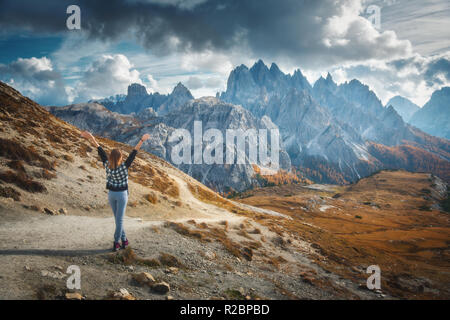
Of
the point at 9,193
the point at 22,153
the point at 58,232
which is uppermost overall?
the point at 22,153

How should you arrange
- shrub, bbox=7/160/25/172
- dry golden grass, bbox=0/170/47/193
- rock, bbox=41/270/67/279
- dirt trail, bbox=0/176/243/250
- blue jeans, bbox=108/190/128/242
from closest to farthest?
rock, bbox=41/270/67/279, blue jeans, bbox=108/190/128/242, dirt trail, bbox=0/176/243/250, dry golden grass, bbox=0/170/47/193, shrub, bbox=7/160/25/172

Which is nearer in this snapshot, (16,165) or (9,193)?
(9,193)

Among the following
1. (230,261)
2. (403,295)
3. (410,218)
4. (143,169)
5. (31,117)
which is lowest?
(410,218)

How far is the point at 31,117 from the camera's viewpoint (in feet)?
110

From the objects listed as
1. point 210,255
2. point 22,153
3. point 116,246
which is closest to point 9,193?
point 22,153

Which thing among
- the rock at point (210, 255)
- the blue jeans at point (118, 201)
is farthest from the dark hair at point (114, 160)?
the rock at point (210, 255)

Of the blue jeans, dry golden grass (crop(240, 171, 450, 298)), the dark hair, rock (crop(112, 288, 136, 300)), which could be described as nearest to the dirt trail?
the blue jeans

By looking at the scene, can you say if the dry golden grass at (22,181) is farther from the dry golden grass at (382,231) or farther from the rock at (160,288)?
the dry golden grass at (382,231)

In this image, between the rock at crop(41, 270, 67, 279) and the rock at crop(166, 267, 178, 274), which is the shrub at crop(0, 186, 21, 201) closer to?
the rock at crop(41, 270, 67, 279)

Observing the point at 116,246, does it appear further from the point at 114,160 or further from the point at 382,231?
the point at 382,231

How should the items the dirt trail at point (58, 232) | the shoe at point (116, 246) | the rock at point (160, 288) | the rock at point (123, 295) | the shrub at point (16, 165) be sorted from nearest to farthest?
the rock at point (123, 295), the rock at point (160, 288), the dirt trail at point (58, 232), the shoe at point (116, 246), the shrub at point (16, 165)

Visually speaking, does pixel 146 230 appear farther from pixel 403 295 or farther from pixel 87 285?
pixel 403 295
